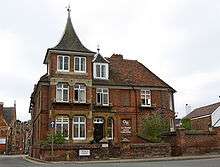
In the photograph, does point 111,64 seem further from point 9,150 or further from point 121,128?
point 9,150

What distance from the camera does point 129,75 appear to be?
46812 millimetres

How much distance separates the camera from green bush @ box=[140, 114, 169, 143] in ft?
133

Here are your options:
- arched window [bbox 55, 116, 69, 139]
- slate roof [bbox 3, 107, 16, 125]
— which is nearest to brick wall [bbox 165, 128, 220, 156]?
arched window [bbox 55, 116, 69, 139]

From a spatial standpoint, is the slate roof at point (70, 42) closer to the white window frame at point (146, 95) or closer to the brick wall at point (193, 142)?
the white window frame at point (146, 95)

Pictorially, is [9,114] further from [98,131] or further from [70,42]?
[70,42]

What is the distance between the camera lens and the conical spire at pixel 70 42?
4102 cm

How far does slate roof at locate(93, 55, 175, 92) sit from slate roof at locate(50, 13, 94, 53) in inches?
168

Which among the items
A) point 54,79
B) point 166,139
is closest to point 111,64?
point 54,79

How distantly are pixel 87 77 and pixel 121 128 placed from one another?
23.5ft

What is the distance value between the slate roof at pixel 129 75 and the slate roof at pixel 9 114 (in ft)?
151

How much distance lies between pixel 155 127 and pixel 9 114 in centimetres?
5661

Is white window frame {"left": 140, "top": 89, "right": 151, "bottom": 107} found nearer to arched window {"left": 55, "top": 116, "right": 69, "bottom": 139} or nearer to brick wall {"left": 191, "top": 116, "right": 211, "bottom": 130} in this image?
arched window {"left": 55, "top": 116, "right": 69, "bottom": 139}

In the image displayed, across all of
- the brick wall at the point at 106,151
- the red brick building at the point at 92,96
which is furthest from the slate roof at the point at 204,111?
the brick wall at the point at 106,151

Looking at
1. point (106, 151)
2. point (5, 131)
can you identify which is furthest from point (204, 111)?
point (106, 151)
